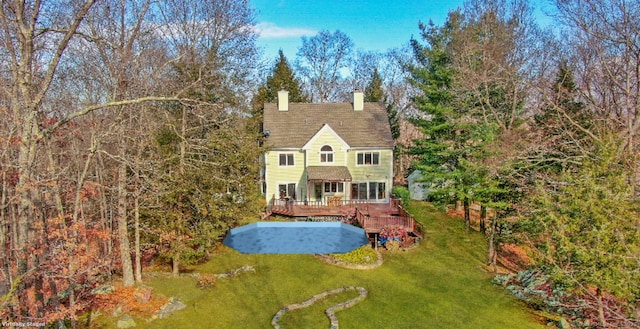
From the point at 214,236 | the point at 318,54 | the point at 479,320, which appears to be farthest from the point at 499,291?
the point at 318,54

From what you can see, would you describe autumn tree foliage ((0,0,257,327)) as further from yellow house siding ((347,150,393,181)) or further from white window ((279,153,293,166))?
yellow house siding ((347,150,393,181))

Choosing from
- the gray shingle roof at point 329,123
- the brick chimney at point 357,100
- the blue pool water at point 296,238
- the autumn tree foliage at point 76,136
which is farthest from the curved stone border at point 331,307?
the brick chimney at point 357,100

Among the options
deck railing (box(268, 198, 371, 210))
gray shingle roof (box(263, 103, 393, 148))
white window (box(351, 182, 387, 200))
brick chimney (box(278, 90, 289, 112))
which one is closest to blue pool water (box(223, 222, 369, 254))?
deck railing (box(268, 198, 371, 210))

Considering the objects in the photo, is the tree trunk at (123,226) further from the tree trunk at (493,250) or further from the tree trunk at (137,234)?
the tree trunk at (493,250)

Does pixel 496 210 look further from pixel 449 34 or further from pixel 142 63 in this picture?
pixel 142 63

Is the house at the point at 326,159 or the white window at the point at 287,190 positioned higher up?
the house at the point at 326,159

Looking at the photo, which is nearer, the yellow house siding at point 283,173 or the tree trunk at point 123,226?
the tree trunk at point 123,226
